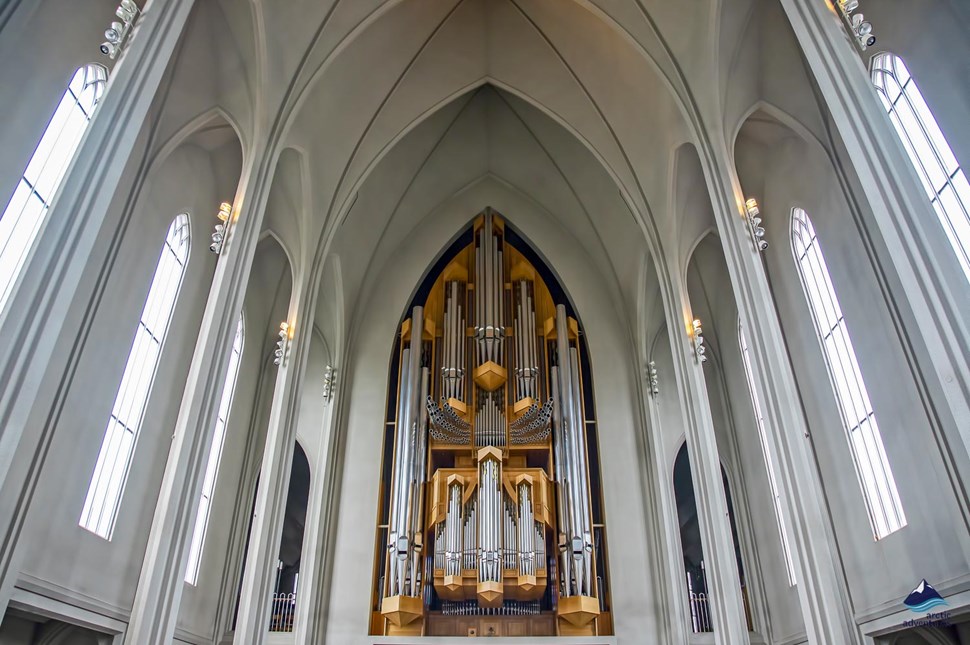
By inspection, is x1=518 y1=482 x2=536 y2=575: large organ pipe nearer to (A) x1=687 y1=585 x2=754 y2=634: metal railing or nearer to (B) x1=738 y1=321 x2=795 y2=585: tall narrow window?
(A) x1=687 y1=585 x2=754 y2=634: metal railing

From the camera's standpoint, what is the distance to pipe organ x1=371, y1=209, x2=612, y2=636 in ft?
44.6

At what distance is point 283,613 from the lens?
14.6m

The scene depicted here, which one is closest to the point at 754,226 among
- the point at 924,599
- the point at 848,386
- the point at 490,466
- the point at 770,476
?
the point at 848,386

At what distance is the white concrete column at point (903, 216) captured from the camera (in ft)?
18.4

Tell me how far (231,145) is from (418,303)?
6.47 meters

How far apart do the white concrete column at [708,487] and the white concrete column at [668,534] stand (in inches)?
96.6

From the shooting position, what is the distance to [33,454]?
8055 millimetres

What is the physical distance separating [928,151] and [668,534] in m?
8.41

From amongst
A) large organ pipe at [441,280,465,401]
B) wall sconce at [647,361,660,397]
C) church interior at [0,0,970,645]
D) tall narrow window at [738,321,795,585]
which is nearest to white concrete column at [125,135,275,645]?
church interior at [0,0,970,645]

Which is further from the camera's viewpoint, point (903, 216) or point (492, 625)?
point (492, 625)

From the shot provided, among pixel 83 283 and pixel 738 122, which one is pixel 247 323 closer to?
pixel 83 283

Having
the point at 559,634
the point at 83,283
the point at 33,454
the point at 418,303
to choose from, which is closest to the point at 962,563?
the point at 559,634

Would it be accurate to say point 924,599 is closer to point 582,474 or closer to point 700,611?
point 700,611

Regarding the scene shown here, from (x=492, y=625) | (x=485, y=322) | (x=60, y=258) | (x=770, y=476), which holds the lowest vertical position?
(x=492, y=625)
